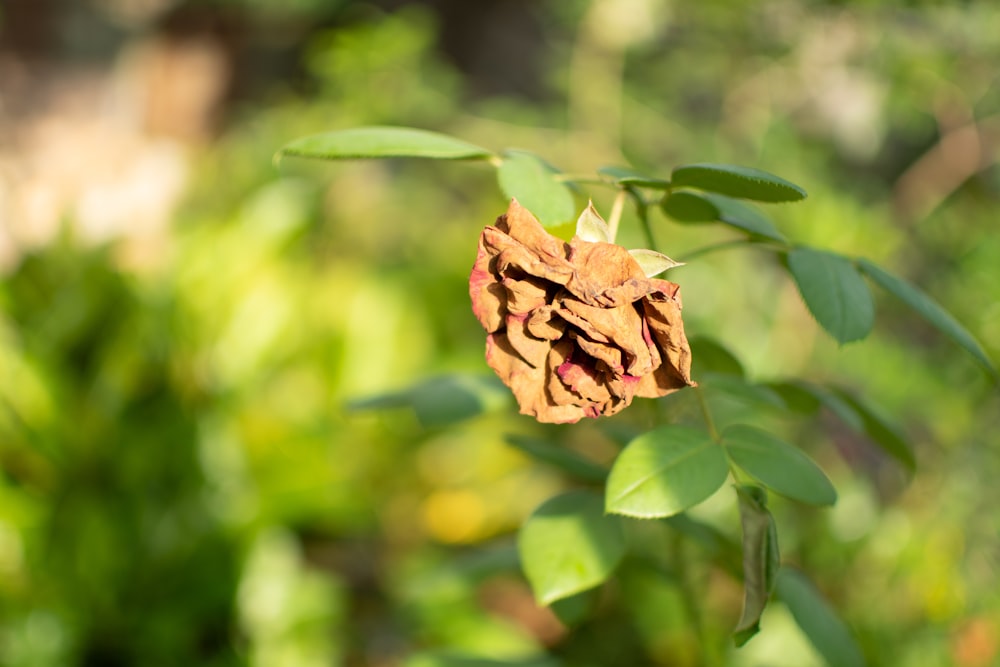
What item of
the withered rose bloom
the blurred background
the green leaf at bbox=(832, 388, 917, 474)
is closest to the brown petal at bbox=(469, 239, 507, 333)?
the withered rose bloom

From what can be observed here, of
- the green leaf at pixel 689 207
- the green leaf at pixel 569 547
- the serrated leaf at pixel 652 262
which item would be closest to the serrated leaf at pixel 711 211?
the green leaf at pixel 689 207

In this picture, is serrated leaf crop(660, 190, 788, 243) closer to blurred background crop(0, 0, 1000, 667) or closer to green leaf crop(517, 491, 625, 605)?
green leaf crop(517, 491, 625, 605)

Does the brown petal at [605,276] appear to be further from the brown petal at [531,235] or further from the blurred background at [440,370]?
the blurred background at [440,370]

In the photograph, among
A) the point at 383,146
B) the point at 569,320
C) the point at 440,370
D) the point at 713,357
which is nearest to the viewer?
the point at 569,320

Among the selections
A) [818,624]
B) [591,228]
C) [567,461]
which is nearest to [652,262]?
[591,228]

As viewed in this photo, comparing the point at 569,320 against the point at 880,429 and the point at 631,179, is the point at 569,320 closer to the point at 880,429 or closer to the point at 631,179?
the point at 631,179

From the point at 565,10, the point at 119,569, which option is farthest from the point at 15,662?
the point at 565,10

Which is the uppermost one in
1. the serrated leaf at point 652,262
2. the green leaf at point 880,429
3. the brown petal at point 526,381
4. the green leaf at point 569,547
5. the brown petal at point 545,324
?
the serrated leaf at point 652,262
